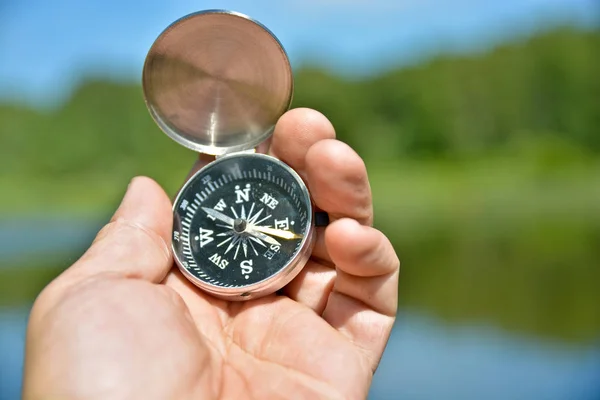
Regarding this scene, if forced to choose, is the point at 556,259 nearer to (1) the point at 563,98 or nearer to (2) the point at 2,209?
(2) the point at 2,209

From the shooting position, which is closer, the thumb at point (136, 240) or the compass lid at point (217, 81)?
the thumb at point (136, 240)

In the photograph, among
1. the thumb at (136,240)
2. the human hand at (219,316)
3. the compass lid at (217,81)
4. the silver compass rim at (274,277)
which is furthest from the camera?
the compass lid at (217,81)

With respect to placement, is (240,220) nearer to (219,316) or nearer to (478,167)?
(219,316)

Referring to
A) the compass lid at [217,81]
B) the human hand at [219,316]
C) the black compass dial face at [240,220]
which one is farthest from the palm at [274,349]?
the compass lid at [217,81]

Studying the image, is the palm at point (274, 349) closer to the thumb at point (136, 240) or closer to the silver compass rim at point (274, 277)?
the silver compass rim at point (274, 277)

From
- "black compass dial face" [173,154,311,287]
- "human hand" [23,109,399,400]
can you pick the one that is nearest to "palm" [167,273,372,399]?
"human hand" [23,109,399,400]

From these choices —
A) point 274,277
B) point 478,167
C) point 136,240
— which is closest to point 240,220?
point 274,277

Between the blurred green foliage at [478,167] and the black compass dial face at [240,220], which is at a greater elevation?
the black compass dial face at [240,220]

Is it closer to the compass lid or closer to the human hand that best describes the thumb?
the human hand
